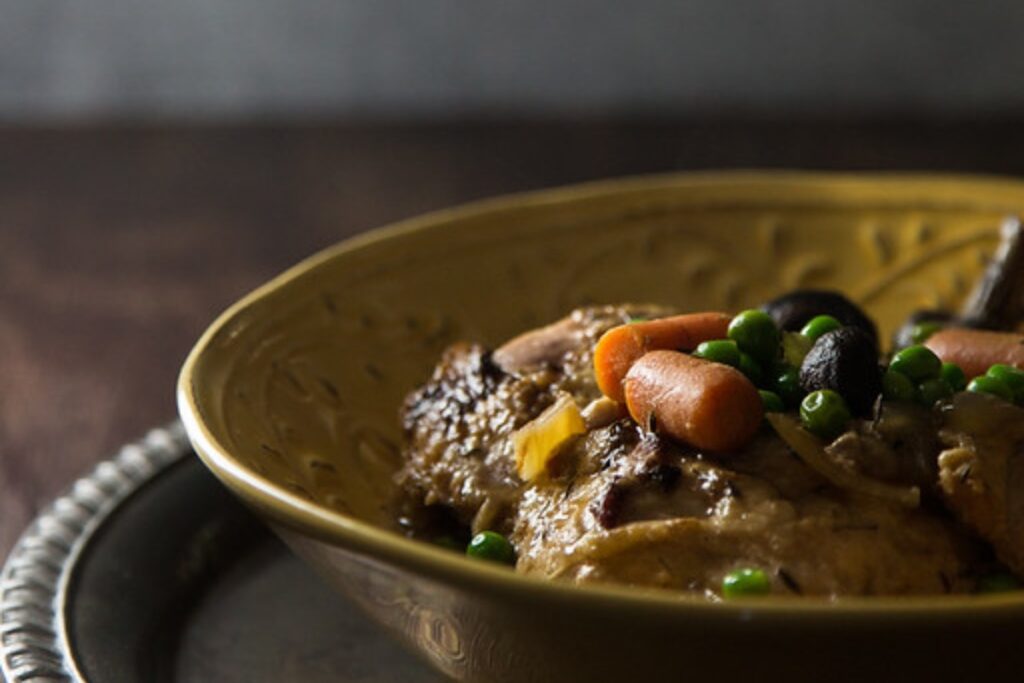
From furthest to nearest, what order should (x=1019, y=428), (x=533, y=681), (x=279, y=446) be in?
(x=279, y=446)
(x=1019, y=428)
(x=533, y=681)

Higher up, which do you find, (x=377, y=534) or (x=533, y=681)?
(x=377, y=534)

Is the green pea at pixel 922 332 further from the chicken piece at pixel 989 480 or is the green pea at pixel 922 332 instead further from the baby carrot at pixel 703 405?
the baby carrot at pixel 703 405

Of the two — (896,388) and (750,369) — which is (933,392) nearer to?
(896,388)

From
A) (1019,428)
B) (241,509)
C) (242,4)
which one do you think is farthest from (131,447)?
(242,4)

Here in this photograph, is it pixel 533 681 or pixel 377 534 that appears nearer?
pixel 377 534

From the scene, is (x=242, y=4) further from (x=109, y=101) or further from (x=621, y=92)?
(x=621, y=92)

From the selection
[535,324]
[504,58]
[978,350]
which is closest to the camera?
[978,350]

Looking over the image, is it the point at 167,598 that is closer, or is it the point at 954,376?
the point at 954,376

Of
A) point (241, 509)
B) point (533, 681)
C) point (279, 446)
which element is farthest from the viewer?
point (241, 509)

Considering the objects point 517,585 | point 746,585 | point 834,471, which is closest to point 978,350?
point 834,471
